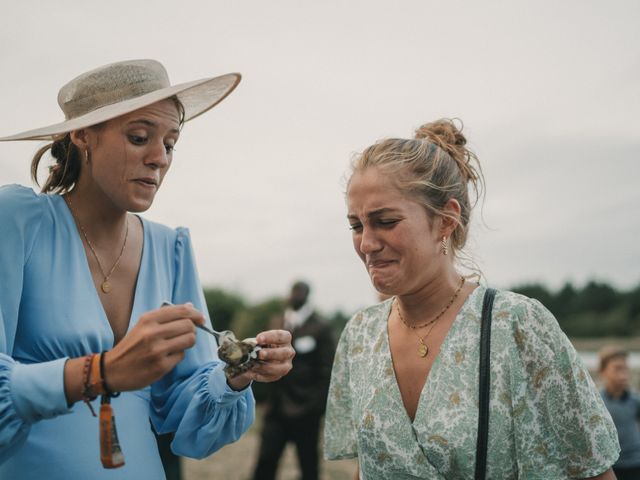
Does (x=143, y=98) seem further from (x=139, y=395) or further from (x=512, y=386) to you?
(x=512, y=386)

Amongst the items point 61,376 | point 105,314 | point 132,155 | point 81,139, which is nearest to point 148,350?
point 61,376

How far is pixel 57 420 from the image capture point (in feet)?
6.50

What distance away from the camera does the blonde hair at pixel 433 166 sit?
95.8 inches

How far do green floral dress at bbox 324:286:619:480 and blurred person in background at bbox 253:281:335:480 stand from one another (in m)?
4.88

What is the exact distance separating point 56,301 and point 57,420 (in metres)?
0.38

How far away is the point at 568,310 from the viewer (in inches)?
750

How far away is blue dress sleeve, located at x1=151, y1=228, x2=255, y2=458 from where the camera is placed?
86.7 inches

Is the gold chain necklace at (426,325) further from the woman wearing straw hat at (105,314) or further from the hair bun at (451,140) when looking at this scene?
the woman wearing straw hat at (105,314)

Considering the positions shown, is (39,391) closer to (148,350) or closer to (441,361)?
(148,350)

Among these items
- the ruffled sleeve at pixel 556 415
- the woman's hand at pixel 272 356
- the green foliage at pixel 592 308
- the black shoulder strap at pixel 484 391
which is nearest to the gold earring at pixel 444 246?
the black shoulder strap at pixel 484 391

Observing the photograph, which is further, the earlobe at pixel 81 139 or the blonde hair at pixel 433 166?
the blonde hair at pixel 433 166

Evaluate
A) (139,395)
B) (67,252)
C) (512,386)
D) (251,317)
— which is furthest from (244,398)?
(251,317)

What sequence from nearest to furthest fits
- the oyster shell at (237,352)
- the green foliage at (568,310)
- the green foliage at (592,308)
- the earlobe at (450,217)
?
the oyster shell at (237,352)
the earlobe at (450,217)
the green foliage at (568,310)
the green foliage at (592,308)

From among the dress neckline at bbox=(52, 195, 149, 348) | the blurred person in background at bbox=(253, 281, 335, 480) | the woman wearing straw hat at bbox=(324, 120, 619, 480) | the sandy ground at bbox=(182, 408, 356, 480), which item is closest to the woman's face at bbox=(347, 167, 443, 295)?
the woman wearing straw hat at bbox=(324, 120, 619, 480)
